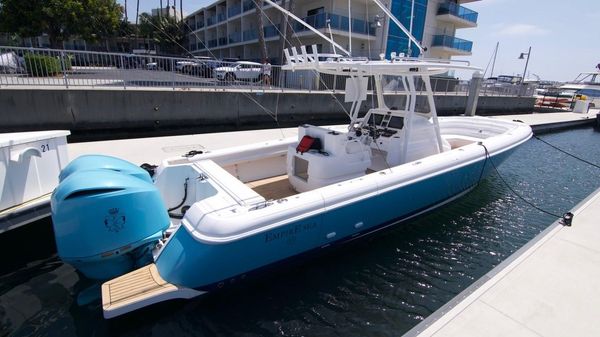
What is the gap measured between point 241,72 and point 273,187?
9423 mm

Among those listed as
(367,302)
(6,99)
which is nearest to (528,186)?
(367,302)

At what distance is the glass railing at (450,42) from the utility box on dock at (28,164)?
90.6ft

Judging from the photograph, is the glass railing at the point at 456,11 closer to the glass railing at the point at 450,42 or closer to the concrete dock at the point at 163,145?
the glass railing at the point at 450,42

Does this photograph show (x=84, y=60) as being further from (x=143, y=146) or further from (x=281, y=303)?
(x=281, y=303)

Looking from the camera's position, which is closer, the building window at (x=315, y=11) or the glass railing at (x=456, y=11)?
the building window at (x=315, y=11)

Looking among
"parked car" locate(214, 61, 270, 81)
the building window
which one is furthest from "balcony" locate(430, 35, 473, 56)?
"parked car" locate(214, 61, 270, 81)

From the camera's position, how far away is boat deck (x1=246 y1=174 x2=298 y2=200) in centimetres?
495

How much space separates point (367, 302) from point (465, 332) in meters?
1.20

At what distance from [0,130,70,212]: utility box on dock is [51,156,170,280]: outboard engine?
52.8 inches

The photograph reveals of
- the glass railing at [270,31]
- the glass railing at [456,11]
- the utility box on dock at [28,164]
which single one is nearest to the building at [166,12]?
the glass railing at [270,31]

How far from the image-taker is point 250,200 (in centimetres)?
339

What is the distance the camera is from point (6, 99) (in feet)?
25.4

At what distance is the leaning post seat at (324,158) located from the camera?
456 centimetres

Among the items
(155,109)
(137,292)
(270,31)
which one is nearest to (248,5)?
(270,31)
